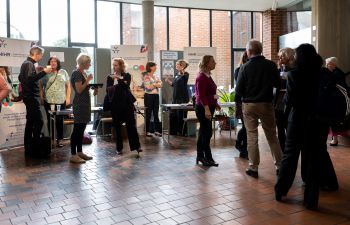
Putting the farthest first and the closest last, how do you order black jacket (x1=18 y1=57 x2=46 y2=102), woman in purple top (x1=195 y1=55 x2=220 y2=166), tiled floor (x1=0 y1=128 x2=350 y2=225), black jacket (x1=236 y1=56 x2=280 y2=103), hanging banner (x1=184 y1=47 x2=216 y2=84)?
hanging banner (x1=184 y1=47 x2=216 y2=84) < black jacket (x1=18 y1=57 x2=46 y2=102) < woman in purple top (x1=195 y1=55 x2=220 y2=166) < black jacket (x1=236 y1=56 x2=280 y2=103) < tiled floor (x1=0 y1=128 x2=350 y2=225)

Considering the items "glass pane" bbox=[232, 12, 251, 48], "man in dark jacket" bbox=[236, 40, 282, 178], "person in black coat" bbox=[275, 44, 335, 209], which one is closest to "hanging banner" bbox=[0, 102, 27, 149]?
"man in dark jacket" bbox=[236, 40, 282, 178]

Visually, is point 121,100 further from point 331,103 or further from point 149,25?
point 149,25

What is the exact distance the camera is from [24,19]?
938 cm

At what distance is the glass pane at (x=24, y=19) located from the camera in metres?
9.22

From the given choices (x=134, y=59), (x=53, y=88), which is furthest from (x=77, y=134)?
(x=134, y=59)

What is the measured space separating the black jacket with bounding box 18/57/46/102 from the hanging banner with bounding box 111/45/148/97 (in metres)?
2.74

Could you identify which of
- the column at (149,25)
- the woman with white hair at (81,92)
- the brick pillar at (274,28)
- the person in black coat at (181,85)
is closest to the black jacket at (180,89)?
the person in black coat at (181,85)

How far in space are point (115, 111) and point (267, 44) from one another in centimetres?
714

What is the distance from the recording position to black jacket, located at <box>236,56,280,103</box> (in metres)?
4.23

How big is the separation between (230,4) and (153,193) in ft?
26.0

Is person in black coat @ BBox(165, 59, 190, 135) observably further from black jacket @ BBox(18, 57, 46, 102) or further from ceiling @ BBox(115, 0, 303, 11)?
black jacket @ BBox(18, 57, 46, 102)

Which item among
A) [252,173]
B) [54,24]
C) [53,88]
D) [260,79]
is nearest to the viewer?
[260,79]

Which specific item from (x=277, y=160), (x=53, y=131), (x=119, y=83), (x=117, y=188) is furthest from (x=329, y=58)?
(x=53, y=131)

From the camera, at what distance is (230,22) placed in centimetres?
1184
